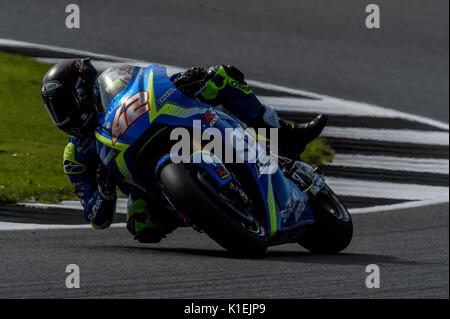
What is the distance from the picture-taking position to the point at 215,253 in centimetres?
579

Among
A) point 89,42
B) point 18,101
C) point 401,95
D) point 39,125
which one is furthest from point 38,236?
point 401,95

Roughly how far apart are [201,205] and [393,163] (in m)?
5.25

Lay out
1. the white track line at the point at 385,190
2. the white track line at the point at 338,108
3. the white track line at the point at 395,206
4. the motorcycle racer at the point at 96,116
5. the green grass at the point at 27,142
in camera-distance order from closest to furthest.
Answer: the motorcycle racer at the point at 96,116, the green grass at the point at 27,142, the white track line at the point at 395,206, the white track line at the point at 385,190, the white track line at the point at 338,108

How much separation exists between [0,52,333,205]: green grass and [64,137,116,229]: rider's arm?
128 centimetres

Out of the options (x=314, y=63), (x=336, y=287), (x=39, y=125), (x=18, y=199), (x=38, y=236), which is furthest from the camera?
(x=314, y=63)

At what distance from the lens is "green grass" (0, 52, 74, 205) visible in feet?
24.0

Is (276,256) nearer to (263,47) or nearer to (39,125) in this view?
(39,125)

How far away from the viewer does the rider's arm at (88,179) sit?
5766 mm

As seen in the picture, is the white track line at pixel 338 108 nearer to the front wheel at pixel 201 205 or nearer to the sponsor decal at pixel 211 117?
the sponsor decal at pixel 211 117

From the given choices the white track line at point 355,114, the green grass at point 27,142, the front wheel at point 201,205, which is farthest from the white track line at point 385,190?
the front wheel at point 201,205

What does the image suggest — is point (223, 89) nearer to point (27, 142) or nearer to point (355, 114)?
point (27, 142)

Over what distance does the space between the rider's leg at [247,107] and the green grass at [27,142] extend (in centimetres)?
Answer: 200

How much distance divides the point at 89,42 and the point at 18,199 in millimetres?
5720

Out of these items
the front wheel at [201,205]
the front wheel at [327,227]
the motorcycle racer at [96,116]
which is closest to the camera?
the front wheel at [201,205]
